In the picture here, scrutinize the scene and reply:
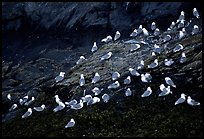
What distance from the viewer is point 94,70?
27.9 m

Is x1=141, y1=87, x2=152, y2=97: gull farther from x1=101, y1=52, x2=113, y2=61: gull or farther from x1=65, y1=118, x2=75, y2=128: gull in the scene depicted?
x1=101, y1=52, x2=113, y2=61: gull

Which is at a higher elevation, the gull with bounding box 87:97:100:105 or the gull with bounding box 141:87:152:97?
the gull with bounding box 141:87:152:97

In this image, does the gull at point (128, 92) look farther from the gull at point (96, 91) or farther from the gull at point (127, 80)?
the gull at point (96, 91)

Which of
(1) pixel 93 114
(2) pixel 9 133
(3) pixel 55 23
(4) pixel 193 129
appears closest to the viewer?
(4) pixel 193 129

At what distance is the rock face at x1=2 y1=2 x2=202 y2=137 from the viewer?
69.5 feet

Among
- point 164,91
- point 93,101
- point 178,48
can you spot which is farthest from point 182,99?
point 178,48

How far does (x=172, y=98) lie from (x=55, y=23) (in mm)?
21602

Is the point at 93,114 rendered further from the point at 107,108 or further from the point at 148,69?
the point at 148,69

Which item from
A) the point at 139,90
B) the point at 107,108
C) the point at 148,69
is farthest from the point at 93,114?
the point at 148,69

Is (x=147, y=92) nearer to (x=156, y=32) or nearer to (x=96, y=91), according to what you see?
(x=96, y=91)

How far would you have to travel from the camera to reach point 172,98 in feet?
71.6

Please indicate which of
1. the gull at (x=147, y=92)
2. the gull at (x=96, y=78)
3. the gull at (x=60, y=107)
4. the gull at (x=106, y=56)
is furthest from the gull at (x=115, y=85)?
the gull at (x=106, y=56)

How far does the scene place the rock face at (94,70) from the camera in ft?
69.5

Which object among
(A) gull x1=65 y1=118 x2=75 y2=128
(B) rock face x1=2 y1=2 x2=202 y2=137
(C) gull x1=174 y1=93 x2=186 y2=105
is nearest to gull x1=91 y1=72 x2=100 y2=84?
(B) rock face x1=2 y1=2 x2=202 y2=137
